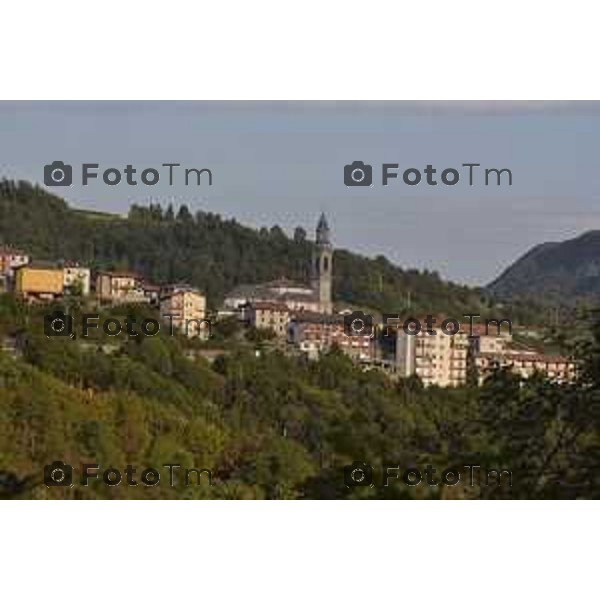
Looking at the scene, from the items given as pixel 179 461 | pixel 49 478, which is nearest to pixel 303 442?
pixel 179 461

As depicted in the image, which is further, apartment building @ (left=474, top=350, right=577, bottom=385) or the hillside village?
apartment building @ (left=474, top=350, right=577, bottom=385)

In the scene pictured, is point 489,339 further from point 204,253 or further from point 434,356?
point 204,253

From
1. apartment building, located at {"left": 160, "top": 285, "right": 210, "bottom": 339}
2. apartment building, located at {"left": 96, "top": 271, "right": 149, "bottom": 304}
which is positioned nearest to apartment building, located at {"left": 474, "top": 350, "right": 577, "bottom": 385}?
apartment building, located at {"left": 160, "top": 285, "right": 210, "bottom": 339}

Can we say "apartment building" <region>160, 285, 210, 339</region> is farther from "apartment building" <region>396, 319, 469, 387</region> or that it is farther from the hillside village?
"apartment building" <region>396, 319, 469, 387</region>

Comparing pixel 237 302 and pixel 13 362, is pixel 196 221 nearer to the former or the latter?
pixel 237 302

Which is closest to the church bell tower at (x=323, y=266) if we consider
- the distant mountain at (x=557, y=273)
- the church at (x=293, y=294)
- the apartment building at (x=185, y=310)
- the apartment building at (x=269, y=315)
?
the church at (x=293, y=294)

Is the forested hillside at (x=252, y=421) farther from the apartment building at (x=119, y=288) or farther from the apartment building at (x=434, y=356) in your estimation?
the apartment building at (x=119, y=288)
